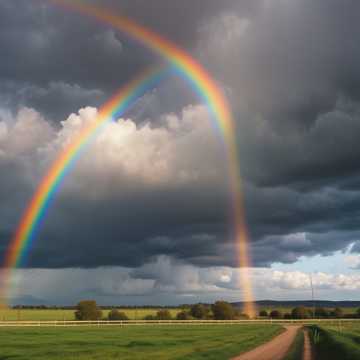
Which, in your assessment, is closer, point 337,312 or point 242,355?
point 242,355

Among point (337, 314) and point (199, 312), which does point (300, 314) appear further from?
point (199, 312)

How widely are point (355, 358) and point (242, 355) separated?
9829 mm

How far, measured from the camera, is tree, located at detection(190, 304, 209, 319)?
493 feet

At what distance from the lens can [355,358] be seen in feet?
102

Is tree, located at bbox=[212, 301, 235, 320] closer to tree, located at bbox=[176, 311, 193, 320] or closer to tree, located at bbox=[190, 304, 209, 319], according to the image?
tree, located at bbox=[190, 304, 209, 319]

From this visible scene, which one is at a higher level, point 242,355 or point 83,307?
point 83,307

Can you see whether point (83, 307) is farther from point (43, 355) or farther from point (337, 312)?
point (43, 355)

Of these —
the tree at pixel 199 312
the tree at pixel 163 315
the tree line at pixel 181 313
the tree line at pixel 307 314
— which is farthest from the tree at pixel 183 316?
the tree line at pixel 307 314

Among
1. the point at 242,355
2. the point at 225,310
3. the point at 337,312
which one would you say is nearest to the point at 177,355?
the point at 242,355

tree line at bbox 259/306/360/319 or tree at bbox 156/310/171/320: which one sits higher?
tree line at bbox 259/306/360/319

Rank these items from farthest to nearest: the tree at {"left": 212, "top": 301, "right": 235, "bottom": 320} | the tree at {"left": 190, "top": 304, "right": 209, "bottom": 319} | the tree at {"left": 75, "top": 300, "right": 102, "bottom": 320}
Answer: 1. the tree at {"left": 190, "top": 304, "right": 209, "bottom": 319}
2. the tree at {"left": 212, "top": 301, "right": 235, "bottom": 320}
3. the tree at {"left": 75, "top": 300, "right": 102, "bottom": 320}

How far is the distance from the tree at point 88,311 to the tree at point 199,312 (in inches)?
1181

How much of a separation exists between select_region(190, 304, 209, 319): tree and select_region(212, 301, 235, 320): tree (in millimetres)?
4034

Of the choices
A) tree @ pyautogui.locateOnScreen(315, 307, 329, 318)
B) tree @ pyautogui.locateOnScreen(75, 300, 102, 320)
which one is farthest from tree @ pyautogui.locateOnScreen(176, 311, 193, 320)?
tree @ pyautogui.locateOnScreen(315, 307, 329, 318)
